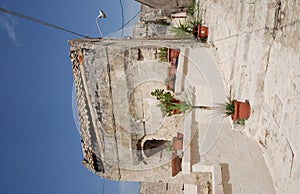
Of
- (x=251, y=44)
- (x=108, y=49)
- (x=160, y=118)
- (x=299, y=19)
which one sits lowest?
(x=160, y=118)

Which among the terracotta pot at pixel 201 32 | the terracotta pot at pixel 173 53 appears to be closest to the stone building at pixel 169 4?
the terracotta pot at pixel 201 32

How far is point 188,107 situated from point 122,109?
6.66ft

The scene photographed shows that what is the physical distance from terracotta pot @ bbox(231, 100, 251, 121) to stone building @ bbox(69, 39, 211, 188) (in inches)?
110

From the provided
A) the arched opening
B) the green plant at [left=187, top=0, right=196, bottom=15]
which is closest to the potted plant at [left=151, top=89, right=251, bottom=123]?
the arched opening

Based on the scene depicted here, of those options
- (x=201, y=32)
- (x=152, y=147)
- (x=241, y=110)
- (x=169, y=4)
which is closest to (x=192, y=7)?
(x=169, y=4)

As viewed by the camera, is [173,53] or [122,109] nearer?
[173,53]

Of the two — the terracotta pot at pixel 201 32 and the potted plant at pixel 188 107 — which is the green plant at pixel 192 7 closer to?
the terracotta pot at pixel 201 32

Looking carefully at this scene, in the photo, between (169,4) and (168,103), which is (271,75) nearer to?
(168,103)

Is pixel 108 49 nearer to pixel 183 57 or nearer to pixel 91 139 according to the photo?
pixel 183 57

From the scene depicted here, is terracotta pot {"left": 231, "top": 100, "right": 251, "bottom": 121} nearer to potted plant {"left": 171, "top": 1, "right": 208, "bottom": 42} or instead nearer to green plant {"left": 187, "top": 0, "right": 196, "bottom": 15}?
potted plant {"left": 171, "top": 1, "right": 208, "bottom": 42}

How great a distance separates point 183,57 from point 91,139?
10.5 feet

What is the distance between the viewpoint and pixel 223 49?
5672mm

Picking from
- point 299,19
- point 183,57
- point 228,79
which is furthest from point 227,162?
point 299,19

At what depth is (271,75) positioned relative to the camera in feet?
11.2
